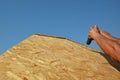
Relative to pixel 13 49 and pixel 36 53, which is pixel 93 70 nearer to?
pixel 36 53

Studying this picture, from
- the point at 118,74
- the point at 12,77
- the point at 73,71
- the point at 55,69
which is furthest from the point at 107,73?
the point at 12,77

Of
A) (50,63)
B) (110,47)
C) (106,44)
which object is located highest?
(50,63)

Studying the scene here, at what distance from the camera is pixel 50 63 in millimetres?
5688

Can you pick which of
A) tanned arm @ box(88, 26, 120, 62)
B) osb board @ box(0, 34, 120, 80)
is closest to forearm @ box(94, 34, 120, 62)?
tanned arm @ box(88, 26, 120, 62)

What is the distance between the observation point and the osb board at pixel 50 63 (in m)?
5.11

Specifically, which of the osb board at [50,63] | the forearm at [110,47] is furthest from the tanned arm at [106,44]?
the osb board at [50,63]

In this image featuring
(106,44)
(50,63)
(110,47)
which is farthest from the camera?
(50,63)

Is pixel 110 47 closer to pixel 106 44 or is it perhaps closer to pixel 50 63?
pixel 106 44

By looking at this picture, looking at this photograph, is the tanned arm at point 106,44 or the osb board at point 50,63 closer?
the tanned arm at point 106,44

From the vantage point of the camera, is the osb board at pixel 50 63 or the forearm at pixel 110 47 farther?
the osb board at pixel 50 63

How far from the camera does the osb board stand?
5.11m

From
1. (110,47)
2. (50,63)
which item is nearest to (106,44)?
(110,47)

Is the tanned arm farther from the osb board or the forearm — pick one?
the osb board

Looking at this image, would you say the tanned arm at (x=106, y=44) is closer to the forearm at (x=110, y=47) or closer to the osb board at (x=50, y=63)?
the forearm at (x=110, y=47)
